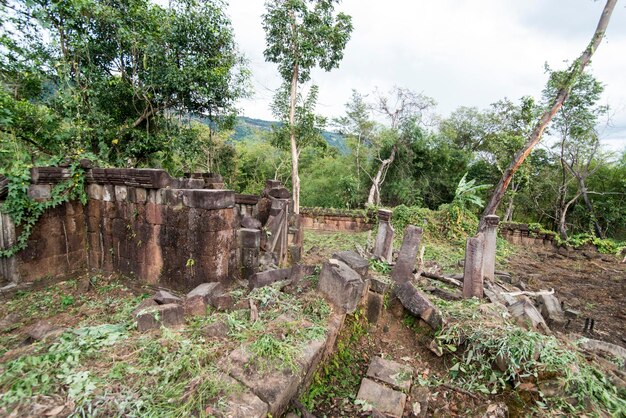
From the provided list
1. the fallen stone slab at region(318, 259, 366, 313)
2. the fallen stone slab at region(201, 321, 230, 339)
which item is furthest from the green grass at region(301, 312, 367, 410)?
the fallen stone slab at region(201, 321, 230, 339)

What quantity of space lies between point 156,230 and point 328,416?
3547 millimetres

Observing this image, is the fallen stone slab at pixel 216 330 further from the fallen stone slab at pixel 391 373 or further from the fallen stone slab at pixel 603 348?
the fallen stone slab at pixel 603 348

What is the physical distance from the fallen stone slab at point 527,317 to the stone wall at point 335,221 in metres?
8.89

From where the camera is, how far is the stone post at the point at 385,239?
246 inches

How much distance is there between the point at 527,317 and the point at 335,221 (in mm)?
10074

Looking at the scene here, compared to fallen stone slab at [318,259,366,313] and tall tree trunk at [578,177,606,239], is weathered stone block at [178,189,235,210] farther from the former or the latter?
tall tree trunk at [578,177,606,239]

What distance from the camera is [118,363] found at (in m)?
2.08

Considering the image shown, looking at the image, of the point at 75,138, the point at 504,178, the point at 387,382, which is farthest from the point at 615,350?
the point at 75,138

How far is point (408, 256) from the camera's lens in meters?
4.51

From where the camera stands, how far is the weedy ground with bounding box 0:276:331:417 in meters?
1.75

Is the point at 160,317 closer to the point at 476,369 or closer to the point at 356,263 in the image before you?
the point at 356,263

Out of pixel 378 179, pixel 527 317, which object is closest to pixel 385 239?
pixel 527 317

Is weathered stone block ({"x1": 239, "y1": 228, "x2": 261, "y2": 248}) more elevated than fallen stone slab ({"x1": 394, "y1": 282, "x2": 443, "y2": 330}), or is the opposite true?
weathered stone block ({"x1": 239, "y1": 228, "x2": 261, "y2": 248})

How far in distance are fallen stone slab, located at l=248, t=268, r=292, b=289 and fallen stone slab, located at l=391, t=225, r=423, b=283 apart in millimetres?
1821
